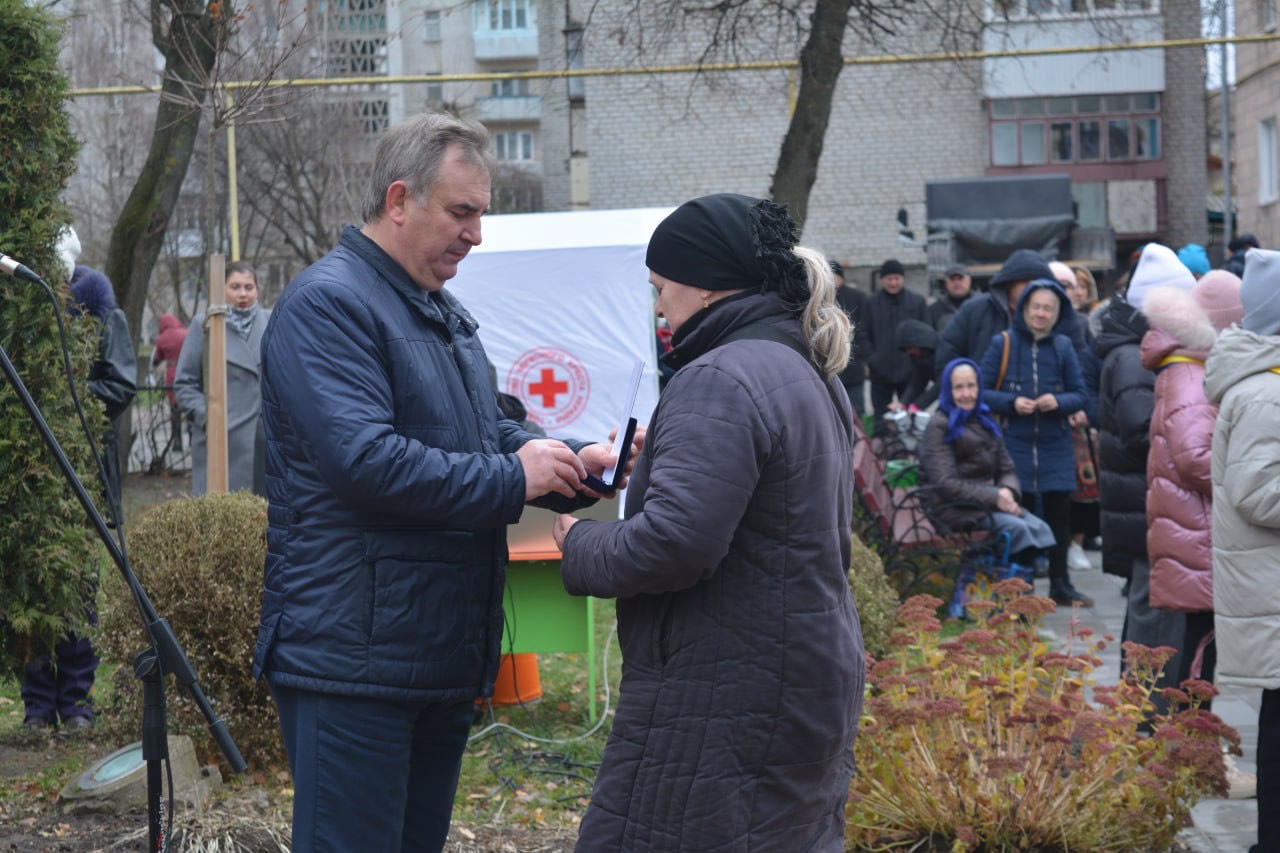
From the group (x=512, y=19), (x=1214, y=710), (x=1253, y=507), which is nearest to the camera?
(x=1253, y=507)

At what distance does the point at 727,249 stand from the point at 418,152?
0.63 metres

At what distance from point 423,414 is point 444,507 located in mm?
227

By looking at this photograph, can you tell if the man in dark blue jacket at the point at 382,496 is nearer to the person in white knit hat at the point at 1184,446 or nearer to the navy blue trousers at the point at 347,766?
the navy blue trousers at the point at 347,766

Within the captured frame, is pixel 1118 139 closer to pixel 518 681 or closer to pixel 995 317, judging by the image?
pixel 995 317

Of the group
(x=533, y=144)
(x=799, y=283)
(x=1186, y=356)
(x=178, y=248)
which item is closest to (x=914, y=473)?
(x=1186, y=356)

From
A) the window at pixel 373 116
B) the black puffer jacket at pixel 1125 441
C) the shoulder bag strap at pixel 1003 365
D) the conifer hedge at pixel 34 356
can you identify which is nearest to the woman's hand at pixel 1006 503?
the shoulder bag strap at pixel 1003 365

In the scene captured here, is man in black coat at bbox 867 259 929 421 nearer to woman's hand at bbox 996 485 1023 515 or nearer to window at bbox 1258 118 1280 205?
woman's hand at bbox 996 485 1023 515

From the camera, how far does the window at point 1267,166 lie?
92.8ft

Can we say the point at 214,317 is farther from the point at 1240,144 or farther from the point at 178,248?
the point at 1240,144

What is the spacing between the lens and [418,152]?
284cm

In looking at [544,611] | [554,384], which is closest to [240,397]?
[544,611]

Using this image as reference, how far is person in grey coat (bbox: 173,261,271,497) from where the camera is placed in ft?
25.9

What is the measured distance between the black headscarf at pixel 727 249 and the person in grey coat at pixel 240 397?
545 cm

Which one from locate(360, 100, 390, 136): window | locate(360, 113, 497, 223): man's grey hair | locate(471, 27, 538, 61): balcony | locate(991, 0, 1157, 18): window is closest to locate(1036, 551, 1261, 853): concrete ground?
locate(360, 113, 497, 223): man's grey hair
